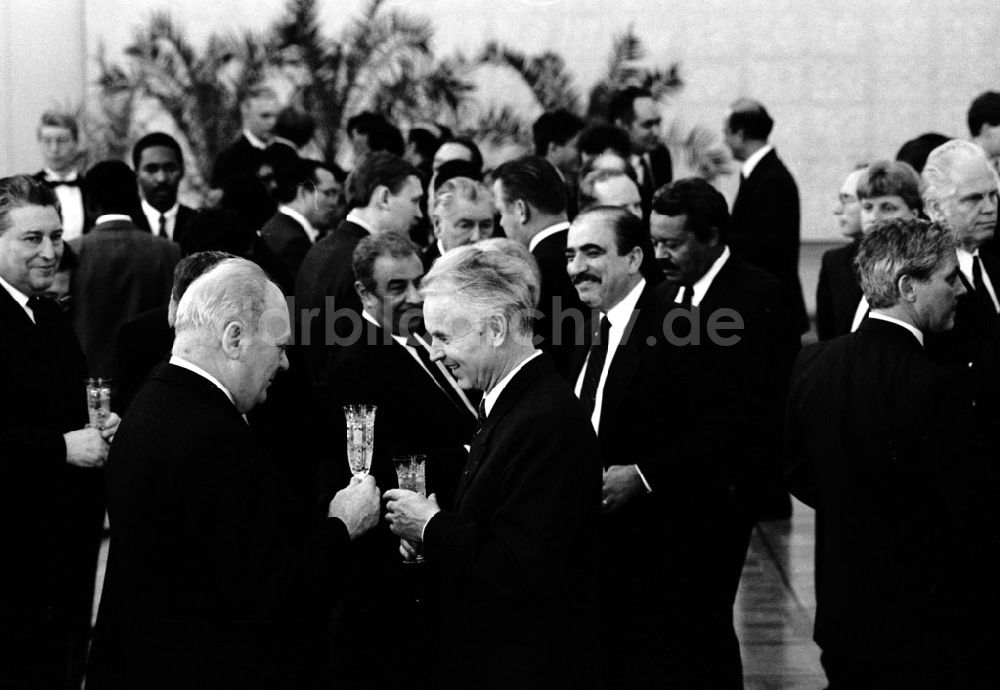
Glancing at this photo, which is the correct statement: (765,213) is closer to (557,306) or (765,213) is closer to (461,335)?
(557,306)

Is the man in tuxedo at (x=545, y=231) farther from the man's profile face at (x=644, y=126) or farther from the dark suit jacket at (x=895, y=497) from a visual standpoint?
the man's profile face at (x=644, y=126)

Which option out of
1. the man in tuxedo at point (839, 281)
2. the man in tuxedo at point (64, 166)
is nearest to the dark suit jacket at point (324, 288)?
the man in tuxedo at point (839, 281)

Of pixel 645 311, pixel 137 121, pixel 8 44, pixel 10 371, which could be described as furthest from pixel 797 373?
pixel 137 121

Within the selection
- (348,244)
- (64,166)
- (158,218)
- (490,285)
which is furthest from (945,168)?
(64,166)

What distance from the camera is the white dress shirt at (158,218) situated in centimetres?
806

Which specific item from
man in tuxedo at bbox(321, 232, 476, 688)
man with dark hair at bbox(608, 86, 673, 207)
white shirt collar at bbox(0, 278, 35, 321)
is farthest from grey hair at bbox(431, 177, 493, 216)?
man with dark hair at bbox(608, 86, 673, 207)

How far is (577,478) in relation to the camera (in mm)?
3252

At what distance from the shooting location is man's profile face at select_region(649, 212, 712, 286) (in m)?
5.57

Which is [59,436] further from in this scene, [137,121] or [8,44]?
[137,121]

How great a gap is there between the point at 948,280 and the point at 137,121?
11.3 m

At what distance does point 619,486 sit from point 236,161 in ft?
19.2

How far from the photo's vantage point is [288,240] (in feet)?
24.4

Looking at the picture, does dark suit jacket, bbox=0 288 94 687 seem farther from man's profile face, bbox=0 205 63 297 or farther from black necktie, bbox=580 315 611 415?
black necktie, bbox=580 315 611 415

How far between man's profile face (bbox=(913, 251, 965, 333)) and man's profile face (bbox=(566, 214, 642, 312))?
3.43 feet
